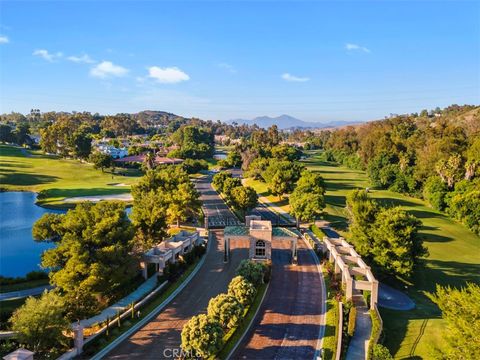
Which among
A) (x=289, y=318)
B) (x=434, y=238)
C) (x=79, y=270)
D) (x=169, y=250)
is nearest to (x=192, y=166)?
(x=434, y=238)

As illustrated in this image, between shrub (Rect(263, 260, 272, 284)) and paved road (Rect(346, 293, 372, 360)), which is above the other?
shrub (Rect(263, 260, 272, 284))

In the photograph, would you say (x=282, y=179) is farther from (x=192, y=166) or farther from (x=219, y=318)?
(x=219, y=318)

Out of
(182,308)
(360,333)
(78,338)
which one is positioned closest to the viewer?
(78,338)

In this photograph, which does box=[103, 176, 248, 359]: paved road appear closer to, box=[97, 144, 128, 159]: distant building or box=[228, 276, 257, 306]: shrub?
box=[228, 276, 257, 306]: shrub

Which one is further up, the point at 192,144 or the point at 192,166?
the point at 192,144

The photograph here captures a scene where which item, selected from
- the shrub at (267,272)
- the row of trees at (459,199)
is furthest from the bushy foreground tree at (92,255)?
the row of trees at (459,199)

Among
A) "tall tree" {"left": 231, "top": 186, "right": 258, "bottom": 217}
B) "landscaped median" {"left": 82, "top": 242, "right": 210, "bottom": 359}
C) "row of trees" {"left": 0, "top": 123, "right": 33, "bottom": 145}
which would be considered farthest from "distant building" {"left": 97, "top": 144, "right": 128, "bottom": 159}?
"landscaped median" {"left": 82, "top": 242, "right": 210, "bottom": 359}
